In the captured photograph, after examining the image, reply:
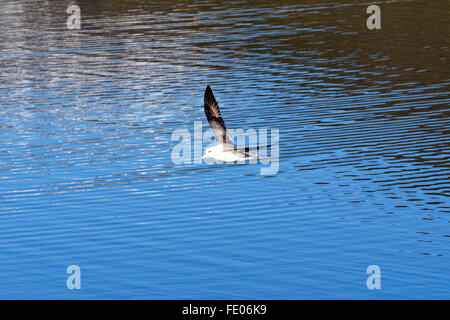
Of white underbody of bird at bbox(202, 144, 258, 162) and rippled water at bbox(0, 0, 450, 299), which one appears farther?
white underbody of bird at bbox(202, 144, 258, 162)

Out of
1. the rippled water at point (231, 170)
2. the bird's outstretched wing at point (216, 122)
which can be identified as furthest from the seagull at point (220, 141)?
the rippled water at point (231, 170)

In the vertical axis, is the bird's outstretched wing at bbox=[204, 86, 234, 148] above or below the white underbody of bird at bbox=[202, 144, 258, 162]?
above

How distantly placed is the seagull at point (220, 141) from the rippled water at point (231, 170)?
1.91m

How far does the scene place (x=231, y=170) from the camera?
24.9m

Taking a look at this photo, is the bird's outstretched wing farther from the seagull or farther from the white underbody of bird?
the white underbody of bird

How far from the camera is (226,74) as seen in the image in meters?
38.2

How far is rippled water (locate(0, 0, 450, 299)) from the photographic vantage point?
60.4 feet

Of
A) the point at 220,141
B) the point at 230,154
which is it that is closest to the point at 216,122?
the point at 220,141

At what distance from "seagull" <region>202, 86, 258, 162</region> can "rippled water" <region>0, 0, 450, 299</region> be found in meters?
1.91

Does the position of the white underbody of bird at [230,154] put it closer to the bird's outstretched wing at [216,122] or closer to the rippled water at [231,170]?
the bird's outstretched wing at [216,122]

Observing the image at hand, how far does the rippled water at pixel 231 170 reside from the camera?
1842cm

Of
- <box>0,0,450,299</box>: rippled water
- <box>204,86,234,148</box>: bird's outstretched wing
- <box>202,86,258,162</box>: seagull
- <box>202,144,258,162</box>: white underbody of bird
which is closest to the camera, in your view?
<box>0,0,450,299</box>: rippled water

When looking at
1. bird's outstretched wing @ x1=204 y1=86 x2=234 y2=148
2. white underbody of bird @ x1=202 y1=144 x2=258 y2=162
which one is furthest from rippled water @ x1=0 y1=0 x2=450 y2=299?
bird's outstretched wing @ x1=204 y1=86 x2=234 y2=148

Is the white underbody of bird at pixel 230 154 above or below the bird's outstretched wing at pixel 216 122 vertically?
below
